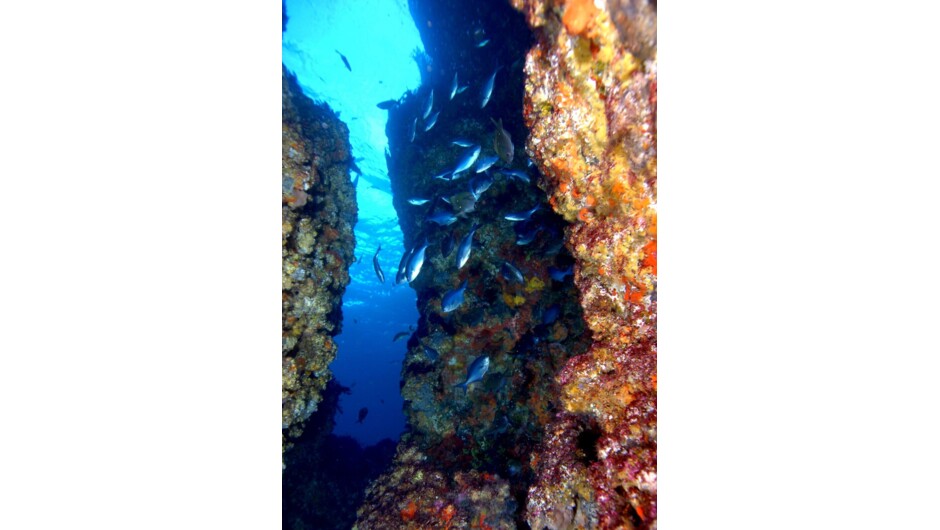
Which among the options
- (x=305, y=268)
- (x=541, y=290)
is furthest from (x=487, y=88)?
(x=305, y=268)

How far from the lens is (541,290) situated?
21.0 ft

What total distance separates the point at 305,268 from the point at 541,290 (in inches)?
151

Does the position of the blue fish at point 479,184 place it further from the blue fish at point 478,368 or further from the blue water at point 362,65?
the blue water at point 362,65

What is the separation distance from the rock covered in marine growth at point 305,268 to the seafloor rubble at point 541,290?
1545 millimetres

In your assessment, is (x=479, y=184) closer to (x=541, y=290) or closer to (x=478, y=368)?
(x=541, y=290)

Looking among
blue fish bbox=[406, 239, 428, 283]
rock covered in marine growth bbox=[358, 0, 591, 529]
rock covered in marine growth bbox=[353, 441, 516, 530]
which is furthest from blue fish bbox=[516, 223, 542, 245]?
rock covered in marine growth bbox=[353, 441, 516, 530]

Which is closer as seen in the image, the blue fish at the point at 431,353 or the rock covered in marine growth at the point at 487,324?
A: the rock covered in marine growth at the point at 487,324

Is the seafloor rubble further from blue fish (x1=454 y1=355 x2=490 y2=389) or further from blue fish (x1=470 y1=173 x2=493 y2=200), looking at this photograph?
blue fish (x1=454 y1=355 x2=490 y2=389)

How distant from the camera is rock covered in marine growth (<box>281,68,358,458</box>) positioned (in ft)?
17.4

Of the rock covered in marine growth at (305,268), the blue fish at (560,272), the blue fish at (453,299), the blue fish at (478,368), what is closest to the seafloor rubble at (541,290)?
the blue fish at (560,272)

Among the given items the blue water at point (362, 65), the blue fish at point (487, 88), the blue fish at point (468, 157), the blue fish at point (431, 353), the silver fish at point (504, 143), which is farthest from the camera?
the blue water at point (362, 65)

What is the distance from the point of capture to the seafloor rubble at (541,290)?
9.96 feet
